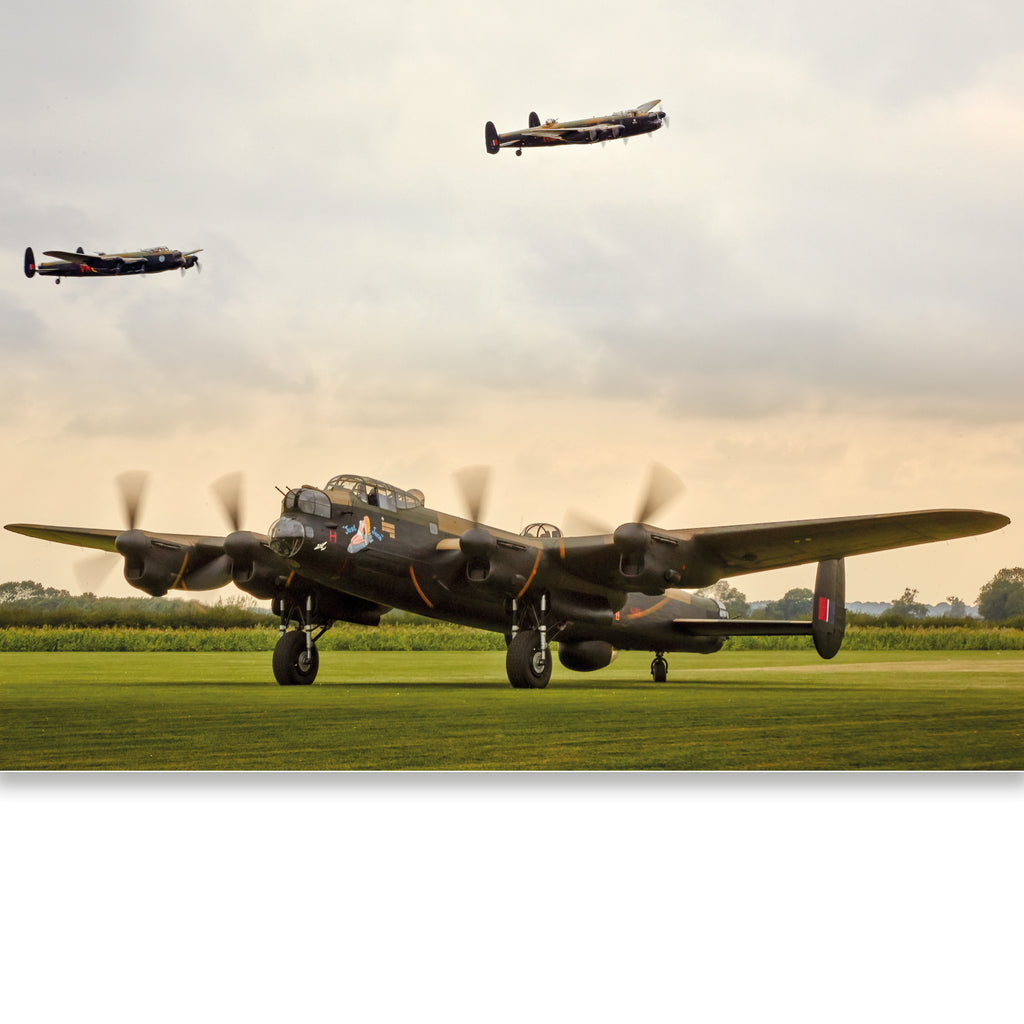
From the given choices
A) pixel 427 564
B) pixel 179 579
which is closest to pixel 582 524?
pixel 427 564

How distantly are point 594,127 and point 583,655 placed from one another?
25.7ft

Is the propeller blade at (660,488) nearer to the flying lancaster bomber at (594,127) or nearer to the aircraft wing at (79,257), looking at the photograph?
the flying lancaster bomber at (594,127)

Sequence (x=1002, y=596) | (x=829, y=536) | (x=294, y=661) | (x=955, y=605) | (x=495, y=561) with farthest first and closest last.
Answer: (x=495, y=561) < (x=294, y=661) < (x=829, y=536) < (x=955, y=605) < (x=1002, y=596)

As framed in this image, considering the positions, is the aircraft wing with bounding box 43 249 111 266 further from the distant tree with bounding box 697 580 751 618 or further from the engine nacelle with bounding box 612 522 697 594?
the distant tree with bounding box 697 580 751 618

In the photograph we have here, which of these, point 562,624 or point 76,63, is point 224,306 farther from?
point 562,624

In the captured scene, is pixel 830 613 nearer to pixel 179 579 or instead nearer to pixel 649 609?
pixel 649 609

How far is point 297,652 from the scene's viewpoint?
1266 cm

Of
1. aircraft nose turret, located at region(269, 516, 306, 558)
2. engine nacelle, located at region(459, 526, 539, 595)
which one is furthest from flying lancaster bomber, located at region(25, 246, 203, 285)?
engine nacelle, located at region(459, 526, 539, 595)

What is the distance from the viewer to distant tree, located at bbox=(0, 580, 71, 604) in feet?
34.5

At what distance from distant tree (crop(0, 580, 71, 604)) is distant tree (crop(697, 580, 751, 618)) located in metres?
8.45

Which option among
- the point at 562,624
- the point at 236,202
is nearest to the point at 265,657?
the point at 562,624

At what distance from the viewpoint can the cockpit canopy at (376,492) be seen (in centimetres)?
1225

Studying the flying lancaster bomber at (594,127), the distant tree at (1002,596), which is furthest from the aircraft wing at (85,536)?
the distant tree at (1002,596)

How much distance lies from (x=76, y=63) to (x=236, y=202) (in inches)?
81.4
